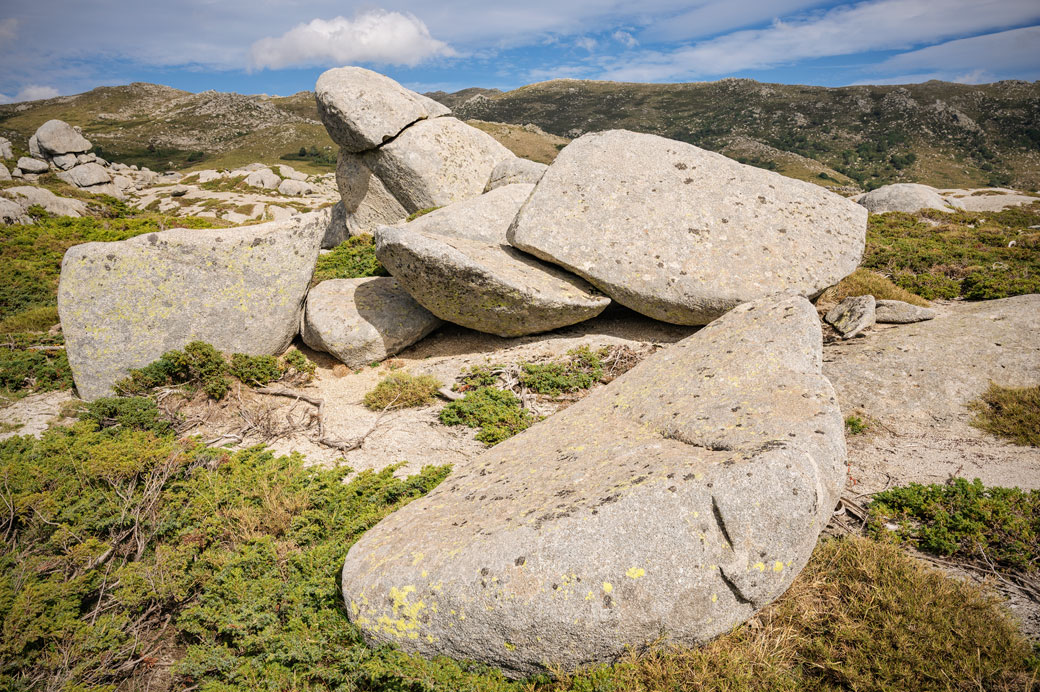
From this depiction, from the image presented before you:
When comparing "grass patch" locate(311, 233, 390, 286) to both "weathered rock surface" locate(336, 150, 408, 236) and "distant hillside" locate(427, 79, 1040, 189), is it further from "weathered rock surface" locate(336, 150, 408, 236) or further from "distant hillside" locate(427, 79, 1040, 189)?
"distant hillside" locate(427, 79, 1040, 189)

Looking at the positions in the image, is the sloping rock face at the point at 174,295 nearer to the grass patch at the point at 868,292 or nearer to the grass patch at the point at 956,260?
the grass patch at the point at 868,292

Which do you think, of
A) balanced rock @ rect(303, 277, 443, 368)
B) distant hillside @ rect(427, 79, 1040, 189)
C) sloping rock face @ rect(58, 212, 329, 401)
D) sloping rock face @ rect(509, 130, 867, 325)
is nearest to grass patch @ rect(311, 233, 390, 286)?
balanced rock @ rect(303, 277, 443, 368)

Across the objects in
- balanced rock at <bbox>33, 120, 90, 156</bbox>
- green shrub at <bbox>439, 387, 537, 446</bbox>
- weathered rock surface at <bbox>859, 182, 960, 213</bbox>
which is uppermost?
balanced rock at <bbox>33, 120, 90, 156</bbox>

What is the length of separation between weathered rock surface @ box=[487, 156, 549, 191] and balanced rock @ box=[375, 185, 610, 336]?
774cm

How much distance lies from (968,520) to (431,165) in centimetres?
2022

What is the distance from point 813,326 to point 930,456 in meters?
2.58

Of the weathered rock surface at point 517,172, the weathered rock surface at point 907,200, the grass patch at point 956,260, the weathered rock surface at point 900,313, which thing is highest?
the weathered rock surface at point 517,172

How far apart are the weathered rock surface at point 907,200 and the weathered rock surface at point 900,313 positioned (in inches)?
954

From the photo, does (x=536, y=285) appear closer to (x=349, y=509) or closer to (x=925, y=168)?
(x=349, y=509)

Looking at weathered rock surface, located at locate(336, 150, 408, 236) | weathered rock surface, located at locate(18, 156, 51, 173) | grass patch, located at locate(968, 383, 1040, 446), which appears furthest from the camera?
weathered rock surface, located at locate(18, 156, 51, 173)

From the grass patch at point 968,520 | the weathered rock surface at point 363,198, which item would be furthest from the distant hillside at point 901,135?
the grass patch at point 968,520

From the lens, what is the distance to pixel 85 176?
64.9m

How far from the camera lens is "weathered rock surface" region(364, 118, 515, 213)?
810 inches

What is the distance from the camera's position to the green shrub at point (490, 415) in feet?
30.0
